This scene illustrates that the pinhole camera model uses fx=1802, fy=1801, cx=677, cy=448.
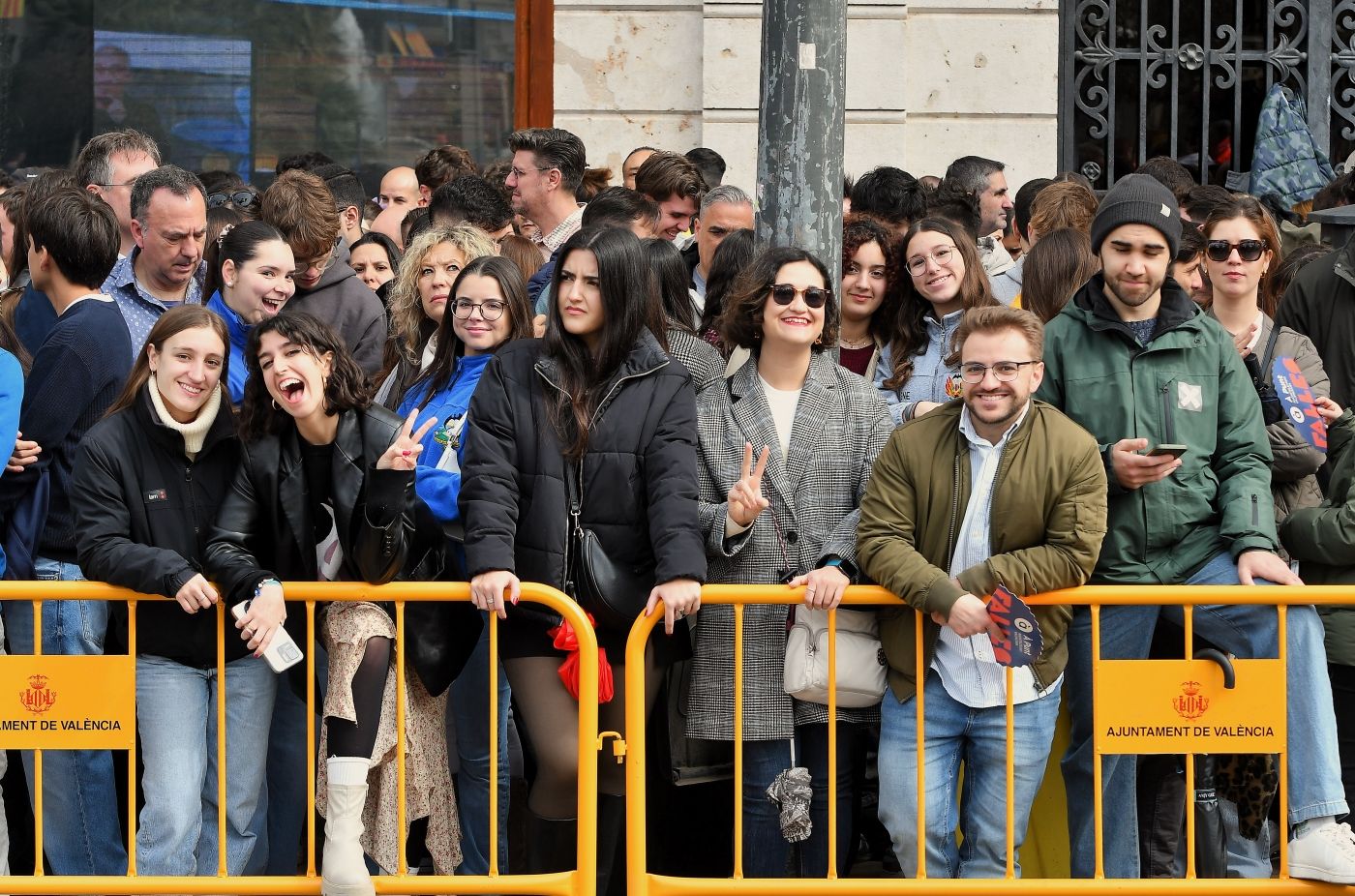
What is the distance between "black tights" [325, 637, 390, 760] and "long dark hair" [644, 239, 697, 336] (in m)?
1.51

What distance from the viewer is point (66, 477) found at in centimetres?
560

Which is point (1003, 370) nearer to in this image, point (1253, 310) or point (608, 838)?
point (1253, 310)

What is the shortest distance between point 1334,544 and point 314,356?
306 centimetres

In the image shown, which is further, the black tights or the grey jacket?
the grey jacket

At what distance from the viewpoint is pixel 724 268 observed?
627 centimetres

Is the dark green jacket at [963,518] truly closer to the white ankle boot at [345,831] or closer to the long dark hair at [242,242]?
the white ankle boot at [345,831]

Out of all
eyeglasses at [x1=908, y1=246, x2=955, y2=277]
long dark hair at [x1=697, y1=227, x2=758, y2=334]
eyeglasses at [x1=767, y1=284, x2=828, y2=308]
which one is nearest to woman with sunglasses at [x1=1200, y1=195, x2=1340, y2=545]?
eyeglasses at [x1=908, y1=246, x2=955, y2=277]

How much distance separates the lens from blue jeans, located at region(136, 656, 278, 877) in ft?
16.9

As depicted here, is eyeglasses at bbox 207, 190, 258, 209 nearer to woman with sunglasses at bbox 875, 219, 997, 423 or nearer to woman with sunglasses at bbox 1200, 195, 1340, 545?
woman with sunglasses at bbox 875, 219, 997, 423

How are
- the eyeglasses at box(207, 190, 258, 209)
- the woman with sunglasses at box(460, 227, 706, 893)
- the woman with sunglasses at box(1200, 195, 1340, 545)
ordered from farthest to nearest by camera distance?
1. the eyeglasses at box(207, 190, 258, 209)
2. the woman with sunglasses at box(1200, 195, 1340, 545)
3. the woman with sunglasses at box(460, 227, 706, 893)

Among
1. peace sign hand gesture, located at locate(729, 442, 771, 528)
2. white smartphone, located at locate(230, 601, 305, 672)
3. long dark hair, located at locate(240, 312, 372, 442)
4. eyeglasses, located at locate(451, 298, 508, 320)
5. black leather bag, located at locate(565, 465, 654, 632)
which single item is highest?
eyeglasses, located at locate(451, 298, 508, 320)

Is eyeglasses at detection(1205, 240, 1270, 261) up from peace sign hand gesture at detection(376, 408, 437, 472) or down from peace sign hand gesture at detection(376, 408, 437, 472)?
up

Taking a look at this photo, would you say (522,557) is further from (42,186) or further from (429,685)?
(42,186)

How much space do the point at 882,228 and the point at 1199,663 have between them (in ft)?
7.18
